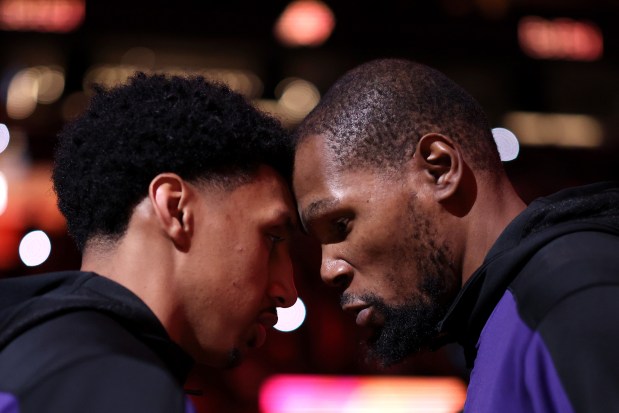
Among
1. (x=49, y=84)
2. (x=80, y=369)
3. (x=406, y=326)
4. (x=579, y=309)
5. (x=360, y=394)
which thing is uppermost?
(x=80, y=369)

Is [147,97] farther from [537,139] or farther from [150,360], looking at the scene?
[537,139]

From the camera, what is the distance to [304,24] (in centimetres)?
1027

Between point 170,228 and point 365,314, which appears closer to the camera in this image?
point 170,228

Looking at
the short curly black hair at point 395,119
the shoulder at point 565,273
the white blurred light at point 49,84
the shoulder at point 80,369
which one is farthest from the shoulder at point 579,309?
the white blurred light at point 49,84

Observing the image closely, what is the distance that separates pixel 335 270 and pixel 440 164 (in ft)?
1.69

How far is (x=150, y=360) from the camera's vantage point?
1954 mm

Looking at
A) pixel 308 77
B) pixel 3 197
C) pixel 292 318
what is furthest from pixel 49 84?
pixel 292 318

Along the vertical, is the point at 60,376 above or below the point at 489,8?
above

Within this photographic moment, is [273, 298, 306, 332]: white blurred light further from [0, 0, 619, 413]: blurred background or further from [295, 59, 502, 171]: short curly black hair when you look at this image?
[295, 59, 502, 171]: short curly black hair

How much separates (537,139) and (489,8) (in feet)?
5.72

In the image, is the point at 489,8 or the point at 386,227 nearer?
the point at 386,227

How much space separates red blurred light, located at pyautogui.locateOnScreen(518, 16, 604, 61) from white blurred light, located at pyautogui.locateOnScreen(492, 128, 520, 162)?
49.1 inches

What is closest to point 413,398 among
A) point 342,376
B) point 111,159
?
point 342,376

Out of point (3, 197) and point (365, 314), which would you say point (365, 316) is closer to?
point (365, 314)
